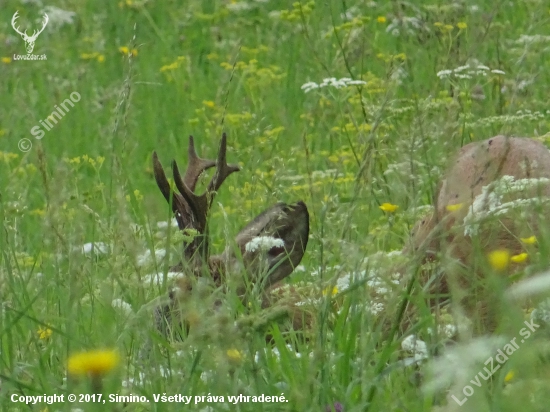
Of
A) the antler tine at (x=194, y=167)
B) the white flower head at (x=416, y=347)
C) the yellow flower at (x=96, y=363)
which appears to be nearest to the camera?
the yellow flower at (x=96, y=363)

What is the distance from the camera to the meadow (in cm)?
214

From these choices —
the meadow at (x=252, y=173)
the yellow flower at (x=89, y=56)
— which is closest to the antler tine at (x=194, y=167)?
the meadow at (x=252, y=173)

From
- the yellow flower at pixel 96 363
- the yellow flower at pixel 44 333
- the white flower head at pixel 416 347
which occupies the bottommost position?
the yellow flower at pixel 96 363

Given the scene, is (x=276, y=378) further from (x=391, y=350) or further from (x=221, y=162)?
(x=221, y=162)

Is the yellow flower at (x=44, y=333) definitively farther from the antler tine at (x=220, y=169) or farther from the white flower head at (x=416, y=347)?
the antler tine at (x=220, y=169)

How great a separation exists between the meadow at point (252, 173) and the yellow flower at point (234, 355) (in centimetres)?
1

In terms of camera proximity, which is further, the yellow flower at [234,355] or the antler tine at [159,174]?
the antler tine at [159,174]

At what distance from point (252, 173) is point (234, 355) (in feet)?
4.48

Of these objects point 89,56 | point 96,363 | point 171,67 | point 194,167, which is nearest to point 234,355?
point 96,363

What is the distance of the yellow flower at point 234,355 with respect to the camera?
79.5 inches

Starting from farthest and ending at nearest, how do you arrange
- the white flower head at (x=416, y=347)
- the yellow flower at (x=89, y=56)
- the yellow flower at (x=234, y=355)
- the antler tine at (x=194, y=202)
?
the yellow flower at (x=89, y=56) < the antler tine at (x=194, y=202) < the white flower head at (x=416, y=347) < the yellow flower at (x=234, y=355)

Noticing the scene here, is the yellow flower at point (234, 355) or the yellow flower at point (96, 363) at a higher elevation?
the yellow flower at point (234, 355)

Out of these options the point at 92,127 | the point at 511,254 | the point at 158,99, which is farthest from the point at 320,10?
the point at 511,254

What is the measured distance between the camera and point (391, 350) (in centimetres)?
227
